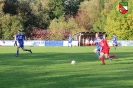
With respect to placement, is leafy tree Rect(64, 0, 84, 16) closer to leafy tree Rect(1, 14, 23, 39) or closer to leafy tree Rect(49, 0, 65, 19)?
leafy tree Rect(49, 0, 65, 19)

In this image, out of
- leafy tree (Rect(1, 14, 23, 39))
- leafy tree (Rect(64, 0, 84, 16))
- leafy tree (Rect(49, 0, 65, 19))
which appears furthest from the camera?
leafy tree (Rect(64, 0, 84, 16))

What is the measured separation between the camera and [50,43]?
226ft

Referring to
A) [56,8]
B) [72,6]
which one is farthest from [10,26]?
[72,6]

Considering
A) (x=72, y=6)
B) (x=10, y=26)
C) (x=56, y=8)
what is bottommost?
(x=10, y=26)

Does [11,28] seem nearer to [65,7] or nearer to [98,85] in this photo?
[65,7]

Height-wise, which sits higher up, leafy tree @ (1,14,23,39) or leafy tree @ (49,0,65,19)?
leafy tree @ (49,0,65,19)

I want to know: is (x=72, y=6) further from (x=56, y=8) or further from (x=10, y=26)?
(x=10, y=26)

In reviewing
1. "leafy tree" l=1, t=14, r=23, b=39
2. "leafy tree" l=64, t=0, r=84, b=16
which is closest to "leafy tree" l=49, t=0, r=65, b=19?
"leafy tree" l=64, t=0, r=84, b=16

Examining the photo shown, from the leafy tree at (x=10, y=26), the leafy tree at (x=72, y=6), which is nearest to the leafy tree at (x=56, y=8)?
the leafy tree at (x=72, y=6)

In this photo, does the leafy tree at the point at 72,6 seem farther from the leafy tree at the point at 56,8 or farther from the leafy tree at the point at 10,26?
the leafy tree at the point at 10,26

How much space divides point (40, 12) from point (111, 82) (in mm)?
81796

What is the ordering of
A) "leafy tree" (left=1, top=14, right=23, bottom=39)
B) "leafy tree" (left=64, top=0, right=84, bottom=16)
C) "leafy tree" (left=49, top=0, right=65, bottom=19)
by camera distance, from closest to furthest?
"leafy tree" (left=1, top=14, right=23, bottom=39) → "leafy tree" (left=49, top=0, right=65, bottom=19) → "leafy tree" (left=64, top=0, right=84, bottom=16)

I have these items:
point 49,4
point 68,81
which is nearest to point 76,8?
point 49,4

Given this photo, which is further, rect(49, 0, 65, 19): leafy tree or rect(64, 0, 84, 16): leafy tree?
rect(64, 0, 84, 16): leafy tree
